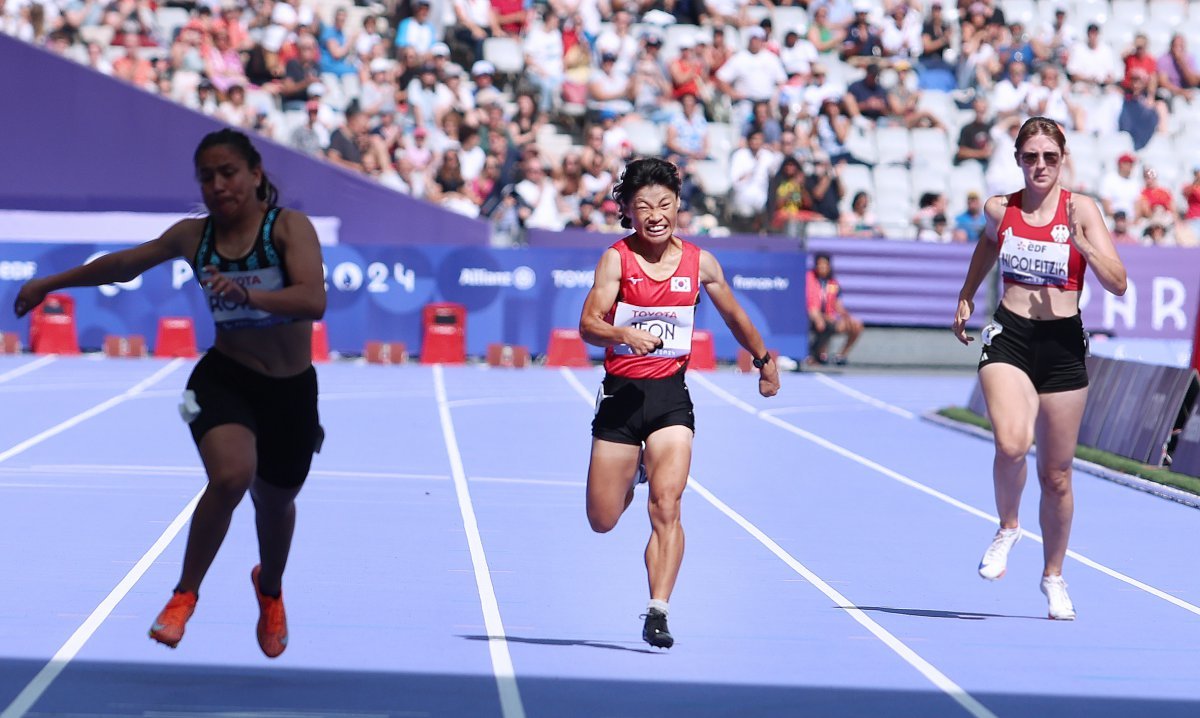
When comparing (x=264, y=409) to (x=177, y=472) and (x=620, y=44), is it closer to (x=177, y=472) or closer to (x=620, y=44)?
(x=177, y=472)

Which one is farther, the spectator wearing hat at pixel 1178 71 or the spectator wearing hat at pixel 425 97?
the spectator wearing hat at pixel 1178 71

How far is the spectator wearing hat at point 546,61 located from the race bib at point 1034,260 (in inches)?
726

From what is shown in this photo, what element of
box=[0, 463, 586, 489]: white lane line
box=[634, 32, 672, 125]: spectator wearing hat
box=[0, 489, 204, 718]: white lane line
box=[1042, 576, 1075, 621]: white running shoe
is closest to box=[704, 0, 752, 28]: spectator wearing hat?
box=[634, 32, 672, 125]: spectator wearing hat

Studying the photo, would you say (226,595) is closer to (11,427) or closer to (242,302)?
(242,302)

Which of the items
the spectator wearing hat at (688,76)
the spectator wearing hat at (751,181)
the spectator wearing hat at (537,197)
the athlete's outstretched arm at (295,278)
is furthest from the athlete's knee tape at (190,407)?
the spectator wearing hat at (688,76)

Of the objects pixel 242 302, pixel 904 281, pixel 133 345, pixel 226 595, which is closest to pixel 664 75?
pixel 904 281

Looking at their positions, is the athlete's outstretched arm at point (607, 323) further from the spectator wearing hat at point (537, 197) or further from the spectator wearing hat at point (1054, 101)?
the spectator wearing hat at point (1054, 101)

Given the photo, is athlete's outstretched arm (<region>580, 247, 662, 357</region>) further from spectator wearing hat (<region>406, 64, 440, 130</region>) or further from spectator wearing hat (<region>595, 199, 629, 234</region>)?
spectator wearing hat (<region>406, 64, 440, 130</region>)

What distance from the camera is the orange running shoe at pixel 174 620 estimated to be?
6410 millimetres

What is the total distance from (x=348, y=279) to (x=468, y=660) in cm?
1680

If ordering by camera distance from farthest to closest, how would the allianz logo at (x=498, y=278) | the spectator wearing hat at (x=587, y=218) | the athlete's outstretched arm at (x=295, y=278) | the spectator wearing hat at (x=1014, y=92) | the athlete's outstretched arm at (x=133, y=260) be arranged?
the spectator wearing hat at (x=1014, y=92)
the spectator wearing hat at (x=587, y=218)
the allianz logo at (x=498, y=278)
the athlete's outstretched arm at (x=133, y=260)
the athlete's outstretched arm at (x=295, y=278)

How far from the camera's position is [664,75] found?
26.7 meters

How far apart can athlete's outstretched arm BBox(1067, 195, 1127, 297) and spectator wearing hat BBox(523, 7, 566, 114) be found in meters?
18.6

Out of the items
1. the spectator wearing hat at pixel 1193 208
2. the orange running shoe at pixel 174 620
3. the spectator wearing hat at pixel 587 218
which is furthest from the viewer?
the spectator wearing hat at pixel 1193 208
